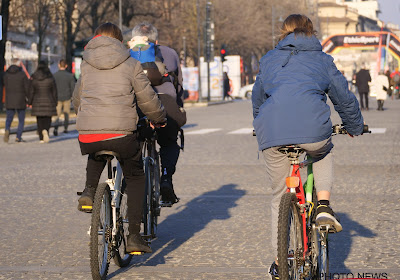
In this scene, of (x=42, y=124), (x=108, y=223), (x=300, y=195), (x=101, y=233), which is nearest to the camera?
(x=300, y=195)

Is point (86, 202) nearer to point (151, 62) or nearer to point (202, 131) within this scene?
point (151, 62)

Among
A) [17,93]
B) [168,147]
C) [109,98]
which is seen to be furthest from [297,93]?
[17,93]

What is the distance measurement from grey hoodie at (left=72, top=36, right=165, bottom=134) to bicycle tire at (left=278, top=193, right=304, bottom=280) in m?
1.54

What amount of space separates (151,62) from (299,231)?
2.75 m

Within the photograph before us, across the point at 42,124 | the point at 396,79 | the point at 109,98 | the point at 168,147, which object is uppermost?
the point at 109,98

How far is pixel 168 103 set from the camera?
26.0 feet

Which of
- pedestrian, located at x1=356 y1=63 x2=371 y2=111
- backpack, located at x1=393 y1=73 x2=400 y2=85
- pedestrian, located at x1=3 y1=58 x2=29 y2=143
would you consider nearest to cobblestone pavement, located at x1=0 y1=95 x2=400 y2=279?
pedestrian, located at x1=3 y1=58 x2=29 y2=143

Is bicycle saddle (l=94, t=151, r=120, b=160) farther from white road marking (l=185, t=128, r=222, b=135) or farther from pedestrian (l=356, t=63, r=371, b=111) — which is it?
pedestrian (l=356, t=63, r=371, b=111)

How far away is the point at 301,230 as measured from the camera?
5.25 meters

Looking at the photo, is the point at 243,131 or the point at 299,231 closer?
the point at 299,231

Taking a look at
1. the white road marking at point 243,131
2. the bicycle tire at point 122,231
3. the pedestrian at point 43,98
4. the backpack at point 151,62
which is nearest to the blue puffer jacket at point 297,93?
the bicycle tire at point 122,231

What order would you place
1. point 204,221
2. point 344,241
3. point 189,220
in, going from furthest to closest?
point 189,220 < point 204,221 < point 344,241

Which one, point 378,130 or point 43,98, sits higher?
point 43,98

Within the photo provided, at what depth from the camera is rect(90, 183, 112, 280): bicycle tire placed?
5973mm
